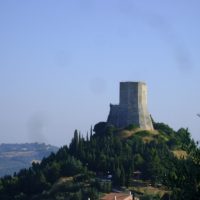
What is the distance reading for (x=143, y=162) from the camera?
8331cm

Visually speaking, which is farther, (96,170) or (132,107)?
(132,107)

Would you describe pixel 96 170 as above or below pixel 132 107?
below

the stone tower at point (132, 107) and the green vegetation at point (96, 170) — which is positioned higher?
the stone tower at point (132, 107)

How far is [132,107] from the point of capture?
10069cm

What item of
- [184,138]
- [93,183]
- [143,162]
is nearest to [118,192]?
[93,183]

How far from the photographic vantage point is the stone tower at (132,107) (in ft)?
328

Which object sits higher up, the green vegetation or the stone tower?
the stone tower

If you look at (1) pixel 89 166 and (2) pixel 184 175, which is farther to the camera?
(1) pixel 89 166

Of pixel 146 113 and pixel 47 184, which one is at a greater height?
pixel 146 113

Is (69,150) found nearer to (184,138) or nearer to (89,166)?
(89,166)

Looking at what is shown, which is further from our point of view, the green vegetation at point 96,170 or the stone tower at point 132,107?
the stone tower at point 132,107

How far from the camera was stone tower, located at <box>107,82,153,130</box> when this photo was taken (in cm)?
9994

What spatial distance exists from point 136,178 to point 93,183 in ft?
22.8

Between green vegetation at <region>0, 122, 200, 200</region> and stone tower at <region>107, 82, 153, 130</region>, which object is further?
stone tower at <region>107, 82, 153, 130</region>
